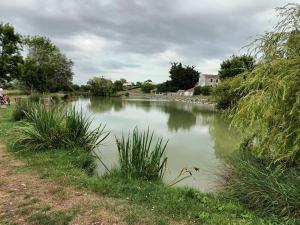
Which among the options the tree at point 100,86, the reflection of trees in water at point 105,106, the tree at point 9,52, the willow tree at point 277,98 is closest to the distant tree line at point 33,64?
the tree at point 9,52

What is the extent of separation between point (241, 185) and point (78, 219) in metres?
2.57

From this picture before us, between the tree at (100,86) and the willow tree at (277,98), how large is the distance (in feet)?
209

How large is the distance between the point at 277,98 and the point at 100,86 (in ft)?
212

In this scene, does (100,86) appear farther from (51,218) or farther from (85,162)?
(51,218)

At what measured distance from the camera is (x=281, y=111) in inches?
189

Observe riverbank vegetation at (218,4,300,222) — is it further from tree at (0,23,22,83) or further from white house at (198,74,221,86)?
white house at (198,74,221,86)

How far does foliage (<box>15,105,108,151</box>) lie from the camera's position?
793 cm

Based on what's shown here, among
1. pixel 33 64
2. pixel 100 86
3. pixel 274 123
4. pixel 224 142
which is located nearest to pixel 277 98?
→ pixel 274 123

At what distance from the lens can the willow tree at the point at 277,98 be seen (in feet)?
15.1

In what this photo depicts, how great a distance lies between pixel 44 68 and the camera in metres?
38.8

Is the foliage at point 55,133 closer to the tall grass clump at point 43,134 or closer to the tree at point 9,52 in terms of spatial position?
the tall grass clump at point 43,134

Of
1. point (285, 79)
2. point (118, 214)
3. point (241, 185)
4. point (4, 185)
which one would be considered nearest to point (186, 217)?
point (118, 214)

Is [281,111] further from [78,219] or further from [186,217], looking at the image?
[78,219]

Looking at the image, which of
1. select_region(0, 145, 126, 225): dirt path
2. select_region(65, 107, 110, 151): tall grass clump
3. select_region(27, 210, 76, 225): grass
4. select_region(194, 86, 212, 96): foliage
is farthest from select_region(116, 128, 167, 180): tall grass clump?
select_region(194, 86, 212, 96): foliage
